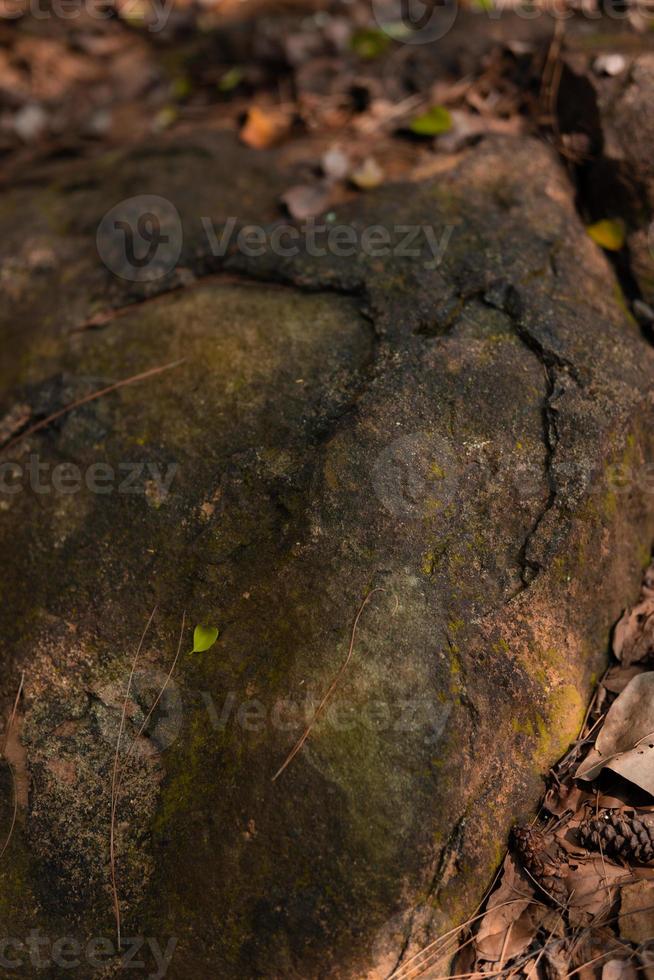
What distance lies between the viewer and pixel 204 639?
1975 mm

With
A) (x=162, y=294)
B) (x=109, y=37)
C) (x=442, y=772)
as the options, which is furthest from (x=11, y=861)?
(x=109, y=37)

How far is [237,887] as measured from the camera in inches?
69.8

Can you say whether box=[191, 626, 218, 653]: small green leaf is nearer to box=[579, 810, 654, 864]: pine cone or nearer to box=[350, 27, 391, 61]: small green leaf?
box=[579, 810, 654, 864]: pine cone

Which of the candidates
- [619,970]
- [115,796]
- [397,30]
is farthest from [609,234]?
[115,796]

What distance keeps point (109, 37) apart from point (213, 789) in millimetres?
3839

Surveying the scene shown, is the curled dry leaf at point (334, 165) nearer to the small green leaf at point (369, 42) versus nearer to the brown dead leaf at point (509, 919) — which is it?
the small green leaf at point (369, 42)

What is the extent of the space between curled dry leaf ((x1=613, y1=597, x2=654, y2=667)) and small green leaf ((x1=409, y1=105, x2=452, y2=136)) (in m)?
1.83

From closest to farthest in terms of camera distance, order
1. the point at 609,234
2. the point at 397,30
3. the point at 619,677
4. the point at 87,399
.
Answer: the point at 619,677 → the point at 87,399 → the point at 609,234 → the point at 397,30

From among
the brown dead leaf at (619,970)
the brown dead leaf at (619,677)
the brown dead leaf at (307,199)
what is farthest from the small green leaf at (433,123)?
the brown dead leaf at (619,970)

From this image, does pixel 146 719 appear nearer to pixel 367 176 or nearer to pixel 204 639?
pixel 204 639

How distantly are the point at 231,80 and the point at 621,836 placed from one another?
11.0 ft

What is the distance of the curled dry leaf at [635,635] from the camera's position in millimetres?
2070

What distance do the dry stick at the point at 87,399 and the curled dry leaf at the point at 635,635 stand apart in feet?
4.73

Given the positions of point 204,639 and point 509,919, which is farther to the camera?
point 204,639
